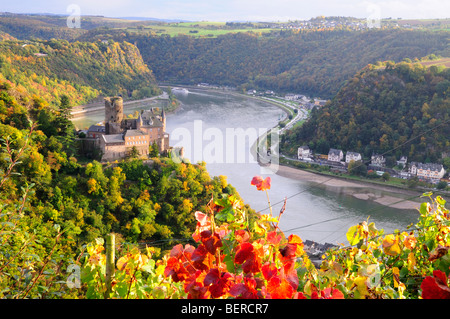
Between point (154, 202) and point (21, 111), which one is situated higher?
point (21, 111)

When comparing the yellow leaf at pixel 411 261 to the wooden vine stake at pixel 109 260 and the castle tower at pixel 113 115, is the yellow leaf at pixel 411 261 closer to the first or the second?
the wooden vine stake at pixel 109 260

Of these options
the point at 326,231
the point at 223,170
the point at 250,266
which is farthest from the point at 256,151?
the point at 250,266

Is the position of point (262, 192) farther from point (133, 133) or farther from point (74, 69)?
point (74, 69)

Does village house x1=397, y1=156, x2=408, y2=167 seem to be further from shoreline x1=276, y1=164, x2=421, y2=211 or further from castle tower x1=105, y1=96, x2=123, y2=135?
castle tower x1=105, y1=96, x2=123, y2=135

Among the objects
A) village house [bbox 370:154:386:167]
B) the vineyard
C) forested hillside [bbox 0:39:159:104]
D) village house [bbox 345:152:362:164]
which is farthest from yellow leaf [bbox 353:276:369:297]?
forested hillside [bbox 0:39:159:104]

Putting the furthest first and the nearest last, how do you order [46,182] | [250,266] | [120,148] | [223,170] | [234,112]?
1. [234,112]
2. [223,170]
3. [120,148]
4. [46,182]
5. [250,266]

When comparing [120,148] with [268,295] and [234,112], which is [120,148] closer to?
[268,295]

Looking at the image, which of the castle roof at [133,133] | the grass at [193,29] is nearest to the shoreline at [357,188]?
the castle roof at [133,133]
